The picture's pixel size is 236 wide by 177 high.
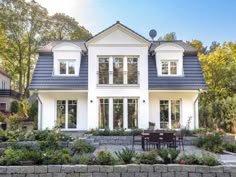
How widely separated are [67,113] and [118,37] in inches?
246

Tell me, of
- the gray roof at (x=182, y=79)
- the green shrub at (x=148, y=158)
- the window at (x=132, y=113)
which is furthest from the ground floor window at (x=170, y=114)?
the green shrub at (x=148, y=158)

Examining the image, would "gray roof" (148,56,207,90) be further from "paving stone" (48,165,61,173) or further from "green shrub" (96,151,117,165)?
"paving stone" (48,165,61,173)

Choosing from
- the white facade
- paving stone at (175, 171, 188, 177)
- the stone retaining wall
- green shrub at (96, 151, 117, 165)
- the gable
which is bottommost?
paving stone at (175, 171, 188, 177)

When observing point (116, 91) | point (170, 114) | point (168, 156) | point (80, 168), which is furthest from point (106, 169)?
point (170, 114)

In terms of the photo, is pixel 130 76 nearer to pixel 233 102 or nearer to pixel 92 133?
pixel 92 133

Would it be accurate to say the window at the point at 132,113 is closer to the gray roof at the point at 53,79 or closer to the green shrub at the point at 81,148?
the gray roof at the point at 53,79

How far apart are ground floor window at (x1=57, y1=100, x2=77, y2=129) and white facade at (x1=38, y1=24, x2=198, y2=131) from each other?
21 centimetres

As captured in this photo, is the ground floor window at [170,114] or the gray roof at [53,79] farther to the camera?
the ground floor window at [170,114]

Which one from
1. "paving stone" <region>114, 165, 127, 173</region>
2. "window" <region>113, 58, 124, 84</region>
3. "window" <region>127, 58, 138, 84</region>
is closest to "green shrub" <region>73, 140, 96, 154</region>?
"paving stone" <region>114, 165, 127, 173</region>

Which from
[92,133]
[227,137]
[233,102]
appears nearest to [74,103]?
[92,133]

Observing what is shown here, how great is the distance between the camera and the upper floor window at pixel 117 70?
1775 centimetres

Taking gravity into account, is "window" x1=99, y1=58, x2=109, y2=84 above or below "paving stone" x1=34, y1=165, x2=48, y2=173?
above

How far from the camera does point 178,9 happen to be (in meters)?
16.5

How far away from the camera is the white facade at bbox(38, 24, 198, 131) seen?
17438 mm
